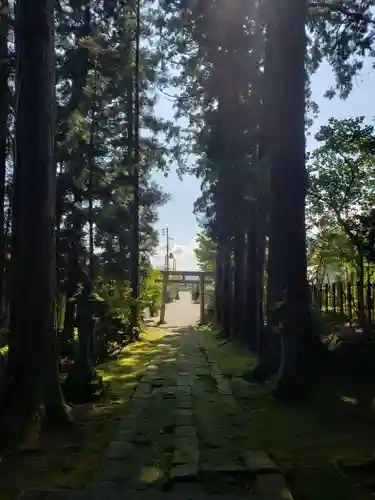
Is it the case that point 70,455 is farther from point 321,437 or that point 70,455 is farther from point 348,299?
point 348,299

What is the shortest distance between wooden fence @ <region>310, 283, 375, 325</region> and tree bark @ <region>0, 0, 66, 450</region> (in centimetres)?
707

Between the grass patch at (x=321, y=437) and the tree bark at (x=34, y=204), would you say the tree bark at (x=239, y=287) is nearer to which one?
the grass patch at (x=321, y=437)

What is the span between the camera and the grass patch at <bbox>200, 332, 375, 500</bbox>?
4.65 m

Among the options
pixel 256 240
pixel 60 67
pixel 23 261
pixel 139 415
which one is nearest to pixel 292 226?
pixel 139 415

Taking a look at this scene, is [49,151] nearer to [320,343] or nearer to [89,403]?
[89,403]

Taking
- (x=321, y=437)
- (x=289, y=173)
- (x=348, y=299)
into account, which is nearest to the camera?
(x=321, y=437)

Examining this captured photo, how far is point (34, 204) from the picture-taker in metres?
6.58

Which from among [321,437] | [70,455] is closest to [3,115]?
[70,455]

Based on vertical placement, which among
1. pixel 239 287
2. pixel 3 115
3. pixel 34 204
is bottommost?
pixel 239 287

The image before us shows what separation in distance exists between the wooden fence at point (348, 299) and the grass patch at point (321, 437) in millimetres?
3903

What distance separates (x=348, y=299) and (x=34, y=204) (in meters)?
9.36

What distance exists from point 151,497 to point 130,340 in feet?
50.4

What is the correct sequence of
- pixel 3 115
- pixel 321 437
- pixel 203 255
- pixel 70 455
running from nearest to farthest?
pixel 70 455 → pixel 321 437 → pixel 3 115 → pixel 203 255

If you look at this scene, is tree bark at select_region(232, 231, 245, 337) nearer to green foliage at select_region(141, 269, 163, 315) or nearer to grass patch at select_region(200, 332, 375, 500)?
grass patch at select_region(200, 332, 375, 500)
